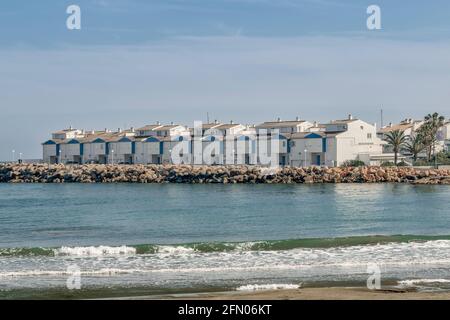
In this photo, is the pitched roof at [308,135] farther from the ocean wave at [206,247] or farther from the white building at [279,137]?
the ocean wave at [206,247]

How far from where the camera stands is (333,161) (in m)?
102

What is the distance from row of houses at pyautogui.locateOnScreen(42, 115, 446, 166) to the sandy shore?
85.3 metres

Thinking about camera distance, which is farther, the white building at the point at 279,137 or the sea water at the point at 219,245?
the white building at the point at 279,137

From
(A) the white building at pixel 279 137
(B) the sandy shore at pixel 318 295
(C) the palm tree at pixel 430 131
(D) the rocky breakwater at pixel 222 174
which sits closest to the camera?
(B) the sandy shore at pixel 318 295

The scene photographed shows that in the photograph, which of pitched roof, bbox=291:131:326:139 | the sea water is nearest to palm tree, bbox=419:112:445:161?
pitched roof, bbox=291:131:326:139

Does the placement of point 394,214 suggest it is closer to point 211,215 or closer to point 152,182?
point 211,215

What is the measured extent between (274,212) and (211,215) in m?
4.16

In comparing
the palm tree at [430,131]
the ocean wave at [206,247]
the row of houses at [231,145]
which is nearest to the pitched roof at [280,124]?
the row of houses at [231,145]

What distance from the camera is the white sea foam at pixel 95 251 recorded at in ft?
86.3

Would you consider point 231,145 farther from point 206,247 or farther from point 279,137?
point 206,247

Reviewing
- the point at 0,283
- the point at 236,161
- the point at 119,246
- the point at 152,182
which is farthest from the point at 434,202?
the point at 236,161

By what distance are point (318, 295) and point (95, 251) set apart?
1203 centimetres

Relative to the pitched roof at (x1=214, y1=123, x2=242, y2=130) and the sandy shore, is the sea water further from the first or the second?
the pitched roof at (x1=214, y1=123, x2=242, y2=130)

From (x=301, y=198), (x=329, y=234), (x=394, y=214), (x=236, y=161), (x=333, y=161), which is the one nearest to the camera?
(x=329, y=234)
